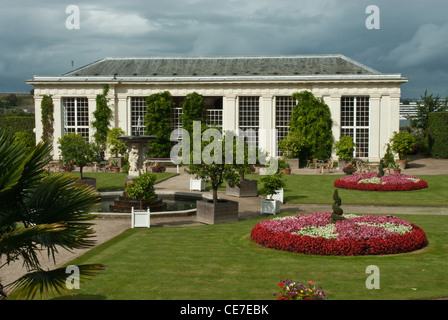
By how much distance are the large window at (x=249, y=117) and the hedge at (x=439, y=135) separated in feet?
53.0

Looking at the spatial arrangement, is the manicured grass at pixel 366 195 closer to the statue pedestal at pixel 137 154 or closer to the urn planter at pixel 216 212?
the urn planter at pixel 216 212

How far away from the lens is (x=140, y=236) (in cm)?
1420

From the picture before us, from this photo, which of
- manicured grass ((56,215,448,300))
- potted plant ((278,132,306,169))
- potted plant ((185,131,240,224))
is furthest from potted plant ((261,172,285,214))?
potted plant ((278,132,306,169))

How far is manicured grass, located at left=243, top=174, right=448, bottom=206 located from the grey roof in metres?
13.8

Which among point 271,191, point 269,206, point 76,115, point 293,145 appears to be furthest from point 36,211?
point 76,115

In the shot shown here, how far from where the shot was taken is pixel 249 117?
40156 millimetres

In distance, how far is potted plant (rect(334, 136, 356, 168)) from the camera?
36294 millimetres

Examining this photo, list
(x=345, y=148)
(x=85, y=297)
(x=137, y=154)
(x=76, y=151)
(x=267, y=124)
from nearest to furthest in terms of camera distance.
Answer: (x=85, y=297) → (x=137, y=154) → (x=76, y=151) → (x=345, y=148) → (x=267, y=124)

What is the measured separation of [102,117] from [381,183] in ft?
77.5

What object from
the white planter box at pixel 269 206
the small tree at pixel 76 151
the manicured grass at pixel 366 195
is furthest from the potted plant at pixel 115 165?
the white planter box at pixel 269 206

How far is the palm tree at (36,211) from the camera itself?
215 inches

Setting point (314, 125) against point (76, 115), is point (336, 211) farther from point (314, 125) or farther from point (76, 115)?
point (76, 115)
